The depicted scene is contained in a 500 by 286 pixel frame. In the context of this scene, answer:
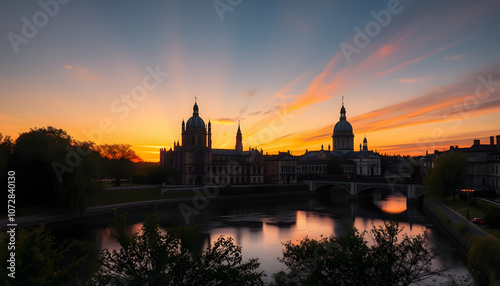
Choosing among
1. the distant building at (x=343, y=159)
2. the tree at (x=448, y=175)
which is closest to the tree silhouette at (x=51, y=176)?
the tree at (x=448, y=175)

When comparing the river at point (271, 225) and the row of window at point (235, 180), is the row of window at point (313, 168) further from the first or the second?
the river at point (271, 225)

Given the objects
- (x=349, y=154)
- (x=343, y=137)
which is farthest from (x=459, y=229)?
(x=343, y=137)

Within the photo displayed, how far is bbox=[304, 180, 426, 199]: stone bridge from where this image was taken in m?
79.9

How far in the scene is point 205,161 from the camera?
109 m

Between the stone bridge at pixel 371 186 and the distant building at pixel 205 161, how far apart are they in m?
20.7

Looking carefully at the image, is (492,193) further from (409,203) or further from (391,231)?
(391,231)

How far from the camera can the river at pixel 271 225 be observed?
39.1 m

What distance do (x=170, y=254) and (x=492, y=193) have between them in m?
69.9

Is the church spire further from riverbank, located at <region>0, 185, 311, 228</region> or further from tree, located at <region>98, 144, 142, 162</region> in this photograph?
tree, located at <region>98, 144, 142, 162</region>

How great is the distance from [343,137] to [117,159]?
113979 mm

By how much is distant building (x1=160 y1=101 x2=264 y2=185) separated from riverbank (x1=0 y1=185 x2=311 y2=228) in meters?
15.9

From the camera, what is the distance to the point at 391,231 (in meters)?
17.8

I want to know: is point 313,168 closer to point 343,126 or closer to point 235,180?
point 343,126

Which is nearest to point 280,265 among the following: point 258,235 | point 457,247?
point 258,235
